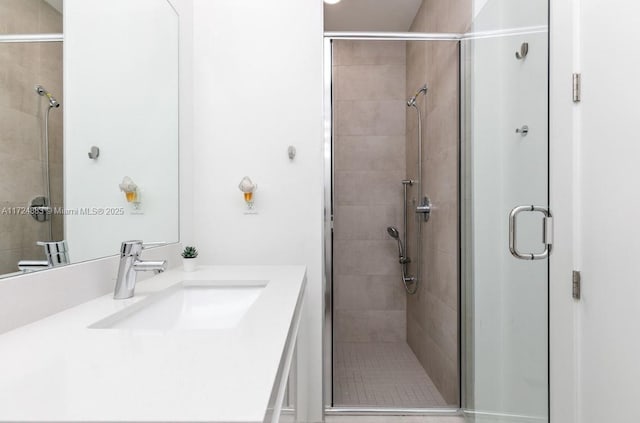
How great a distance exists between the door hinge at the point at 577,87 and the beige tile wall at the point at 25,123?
149 centimetres

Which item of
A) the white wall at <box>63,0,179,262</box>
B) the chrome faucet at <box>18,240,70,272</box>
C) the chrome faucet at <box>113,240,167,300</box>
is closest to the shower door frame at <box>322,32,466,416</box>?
the white wall at <box>63,0,179,262</box>

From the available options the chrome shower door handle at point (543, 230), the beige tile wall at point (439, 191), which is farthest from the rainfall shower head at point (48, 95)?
the beige tile wall at point (439, 191)

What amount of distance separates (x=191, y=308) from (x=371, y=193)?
2.22 m

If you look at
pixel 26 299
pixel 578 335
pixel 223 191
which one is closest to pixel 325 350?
pixel 223 191

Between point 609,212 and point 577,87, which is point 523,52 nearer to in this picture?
point 577,87

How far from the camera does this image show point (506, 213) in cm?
151

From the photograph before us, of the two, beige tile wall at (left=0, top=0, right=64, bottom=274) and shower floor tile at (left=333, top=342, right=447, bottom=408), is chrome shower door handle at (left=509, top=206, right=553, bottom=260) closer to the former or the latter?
shower floor tile at (left=333, top=342, right=447, bottom=408)

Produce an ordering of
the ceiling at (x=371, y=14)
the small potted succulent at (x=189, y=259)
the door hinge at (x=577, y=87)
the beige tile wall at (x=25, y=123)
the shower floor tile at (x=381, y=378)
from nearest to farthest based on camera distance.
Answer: the beige tile wall at (x=25, y=123), the door hinge at (x=577, y=87), the small potted succulent at (x=189, y=259), the shower floor tile at (x=381, y=378), the ceiling at (x=371, y=14)

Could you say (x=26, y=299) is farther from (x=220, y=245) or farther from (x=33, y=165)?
(x=220, y=245)

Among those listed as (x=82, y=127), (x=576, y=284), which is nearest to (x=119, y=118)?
(x=82, y=127)

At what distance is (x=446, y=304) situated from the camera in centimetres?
224

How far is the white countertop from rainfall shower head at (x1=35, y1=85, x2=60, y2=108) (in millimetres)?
536

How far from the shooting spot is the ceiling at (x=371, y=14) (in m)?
2.82

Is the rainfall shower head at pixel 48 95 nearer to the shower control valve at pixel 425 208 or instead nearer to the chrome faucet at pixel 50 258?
the chrome faucet at pixel 50 258
